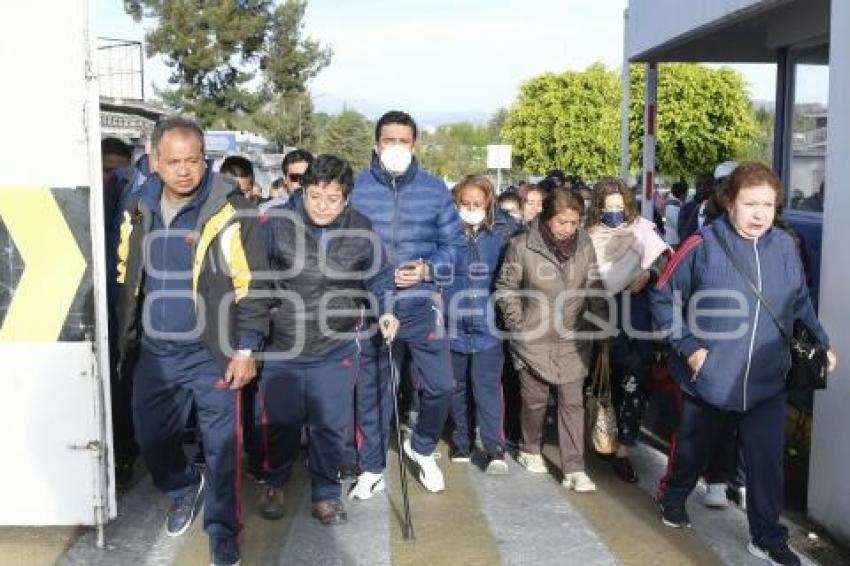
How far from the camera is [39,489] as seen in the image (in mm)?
4336

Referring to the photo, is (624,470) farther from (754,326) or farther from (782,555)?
(754,326)

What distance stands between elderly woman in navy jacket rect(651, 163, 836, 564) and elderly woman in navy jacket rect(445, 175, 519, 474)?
1.57 meters

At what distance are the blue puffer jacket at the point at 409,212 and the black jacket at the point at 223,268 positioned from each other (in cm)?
107

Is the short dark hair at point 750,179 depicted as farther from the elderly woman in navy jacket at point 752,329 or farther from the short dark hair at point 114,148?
the short dark hair at point 114,148

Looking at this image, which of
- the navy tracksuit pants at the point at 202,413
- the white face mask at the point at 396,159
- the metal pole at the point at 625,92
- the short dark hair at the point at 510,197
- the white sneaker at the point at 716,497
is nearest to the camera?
the navy tracksuit pants at the point at 202,413

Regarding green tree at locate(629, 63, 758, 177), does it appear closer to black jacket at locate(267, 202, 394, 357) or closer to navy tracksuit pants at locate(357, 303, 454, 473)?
navy tracksuit pants at locate(357, 303, 454, 473)

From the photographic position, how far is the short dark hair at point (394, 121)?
534 cm

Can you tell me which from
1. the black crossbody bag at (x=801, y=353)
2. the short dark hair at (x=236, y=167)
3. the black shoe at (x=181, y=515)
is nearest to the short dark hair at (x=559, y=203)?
the black crossbody bag at (x=801, y=353)

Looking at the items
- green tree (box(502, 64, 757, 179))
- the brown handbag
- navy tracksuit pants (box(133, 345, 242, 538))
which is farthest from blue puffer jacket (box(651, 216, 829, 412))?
green tree (box(502, 64, 757, 179))

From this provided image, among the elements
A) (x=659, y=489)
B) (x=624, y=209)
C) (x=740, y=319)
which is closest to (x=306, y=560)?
(x=659, y=489)

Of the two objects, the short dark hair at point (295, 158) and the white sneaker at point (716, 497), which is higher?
the short dark hair at point (295, 158)

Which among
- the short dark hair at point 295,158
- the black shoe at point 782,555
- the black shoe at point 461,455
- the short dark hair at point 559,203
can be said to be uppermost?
the short dark hair at point 295,158

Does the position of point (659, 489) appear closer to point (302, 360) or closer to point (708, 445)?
point (708, 445)

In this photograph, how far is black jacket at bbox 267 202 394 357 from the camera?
15.5 ft
